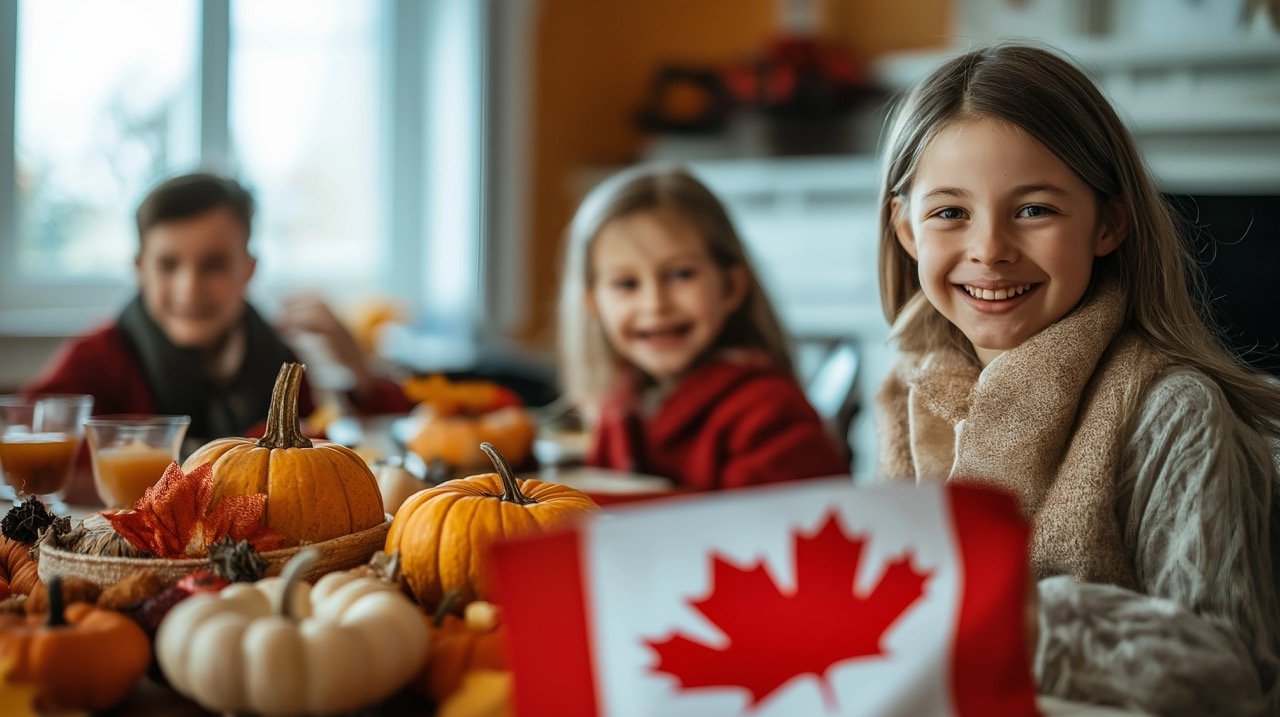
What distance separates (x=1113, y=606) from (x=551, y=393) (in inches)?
88.3

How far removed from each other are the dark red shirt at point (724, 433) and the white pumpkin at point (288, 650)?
117 centimetres

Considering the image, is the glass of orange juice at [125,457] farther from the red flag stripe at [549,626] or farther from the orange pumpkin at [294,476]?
the red flag stripe at [549,626]

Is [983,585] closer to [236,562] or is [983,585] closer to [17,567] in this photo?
[236,562]

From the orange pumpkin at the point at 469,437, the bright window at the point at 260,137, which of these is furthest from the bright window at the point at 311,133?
the orange pumpkin at the point at 469,437

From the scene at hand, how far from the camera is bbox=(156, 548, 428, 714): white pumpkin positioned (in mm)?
580

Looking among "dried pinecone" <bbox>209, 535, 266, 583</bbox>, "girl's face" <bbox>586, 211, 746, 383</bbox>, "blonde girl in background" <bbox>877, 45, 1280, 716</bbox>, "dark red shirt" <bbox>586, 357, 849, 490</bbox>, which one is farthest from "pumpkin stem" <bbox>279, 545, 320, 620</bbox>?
"girl's face" <bbox>586, 211, 746, 383</bbox>

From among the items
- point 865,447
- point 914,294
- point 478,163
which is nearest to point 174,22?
point 478,163

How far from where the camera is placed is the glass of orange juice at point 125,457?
111 centimetres

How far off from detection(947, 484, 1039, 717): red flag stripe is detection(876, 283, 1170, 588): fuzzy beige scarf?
28 centimetres

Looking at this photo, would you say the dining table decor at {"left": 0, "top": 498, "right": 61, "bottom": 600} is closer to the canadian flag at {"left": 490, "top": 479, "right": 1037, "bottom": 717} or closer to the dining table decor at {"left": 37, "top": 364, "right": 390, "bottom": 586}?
the dining table decor at {"left": 37, "top": 364, "right": 390, "bottom": 586}

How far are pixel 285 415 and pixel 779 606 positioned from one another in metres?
0.43

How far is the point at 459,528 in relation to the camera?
2.49 ft

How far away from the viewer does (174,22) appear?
10.4 feet

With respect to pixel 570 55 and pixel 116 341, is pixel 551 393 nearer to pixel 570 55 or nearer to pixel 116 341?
pixel 116 341
